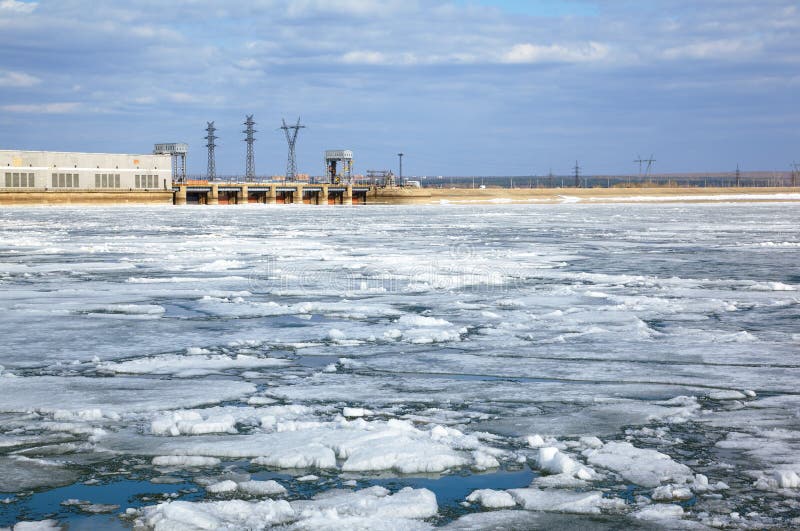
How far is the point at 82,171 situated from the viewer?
3376 inches

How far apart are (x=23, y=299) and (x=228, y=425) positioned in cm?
765

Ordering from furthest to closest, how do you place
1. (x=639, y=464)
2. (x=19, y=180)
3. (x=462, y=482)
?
(x=19, y=180)
(x=639, y=464)
(x=462, y=482)

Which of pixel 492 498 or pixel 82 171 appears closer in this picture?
pixel 492 498

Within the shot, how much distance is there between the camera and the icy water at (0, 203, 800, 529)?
15.4ft

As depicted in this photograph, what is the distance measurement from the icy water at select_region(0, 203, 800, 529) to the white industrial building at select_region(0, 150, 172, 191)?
237 feet

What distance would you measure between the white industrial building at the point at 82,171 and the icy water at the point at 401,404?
2848 inches

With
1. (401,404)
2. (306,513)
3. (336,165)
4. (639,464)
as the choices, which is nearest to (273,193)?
(336,165)

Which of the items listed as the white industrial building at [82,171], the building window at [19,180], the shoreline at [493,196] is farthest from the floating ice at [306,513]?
the building window at [19,180]

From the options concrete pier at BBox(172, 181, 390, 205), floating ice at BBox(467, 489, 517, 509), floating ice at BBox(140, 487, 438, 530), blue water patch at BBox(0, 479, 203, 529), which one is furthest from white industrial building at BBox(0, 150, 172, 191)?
floating ice at BBox(467, 489, 517, 509)

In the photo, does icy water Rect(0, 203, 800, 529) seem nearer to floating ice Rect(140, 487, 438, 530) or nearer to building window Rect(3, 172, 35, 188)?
floating ice Rect(140, 487, 438, 530)

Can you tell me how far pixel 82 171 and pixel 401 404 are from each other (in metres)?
84.7

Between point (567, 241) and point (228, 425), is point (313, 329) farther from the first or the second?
point (567, 241)

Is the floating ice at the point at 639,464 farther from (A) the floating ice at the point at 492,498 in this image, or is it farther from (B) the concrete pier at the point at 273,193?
(B) the concrete pier at the point at 273,193

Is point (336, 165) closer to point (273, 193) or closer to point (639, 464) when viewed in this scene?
point (273, 193)
